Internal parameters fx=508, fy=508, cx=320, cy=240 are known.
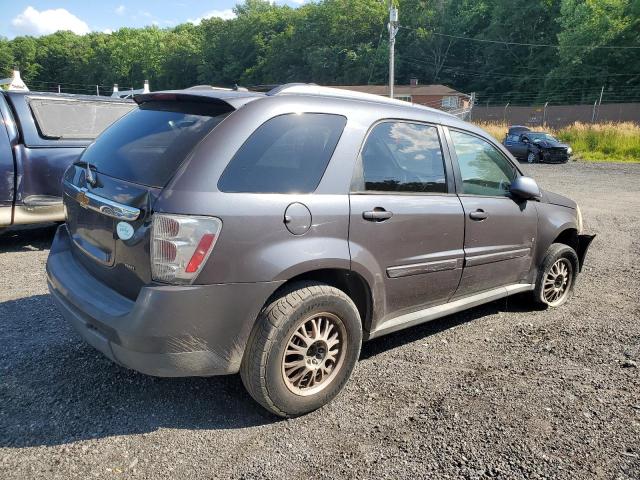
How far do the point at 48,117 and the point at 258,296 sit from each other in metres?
5.27

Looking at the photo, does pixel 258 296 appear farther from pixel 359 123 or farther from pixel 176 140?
pixel 359 123

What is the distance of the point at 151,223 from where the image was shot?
7.91 feet

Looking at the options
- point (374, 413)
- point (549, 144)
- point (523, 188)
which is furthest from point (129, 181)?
point (549, 144)

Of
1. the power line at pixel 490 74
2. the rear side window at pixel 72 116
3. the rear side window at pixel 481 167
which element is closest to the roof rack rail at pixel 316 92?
→ the rear side window at pixel 481 167

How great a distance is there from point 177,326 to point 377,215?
131cm

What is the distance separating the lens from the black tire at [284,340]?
2.62m

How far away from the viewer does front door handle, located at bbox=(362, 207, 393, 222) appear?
2968mm

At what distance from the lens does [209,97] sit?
2.82 metres

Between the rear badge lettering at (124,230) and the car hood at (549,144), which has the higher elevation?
the rear badge lettering at (124,230)

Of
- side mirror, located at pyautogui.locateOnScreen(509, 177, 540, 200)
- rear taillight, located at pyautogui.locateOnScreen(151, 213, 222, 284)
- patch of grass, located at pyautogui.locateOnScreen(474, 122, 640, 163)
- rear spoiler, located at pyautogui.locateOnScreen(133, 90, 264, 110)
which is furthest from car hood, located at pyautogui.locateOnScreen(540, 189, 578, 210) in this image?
patch of grass, located at pyautogui.locateOnScreen(474, 122, 640, 163)

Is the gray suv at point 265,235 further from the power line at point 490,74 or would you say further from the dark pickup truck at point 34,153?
the power line at point 490,74

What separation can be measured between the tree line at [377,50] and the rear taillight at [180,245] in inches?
2142

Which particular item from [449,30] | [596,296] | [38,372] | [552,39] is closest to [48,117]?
[38,372]

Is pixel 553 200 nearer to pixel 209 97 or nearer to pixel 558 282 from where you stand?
pixel 558 282
